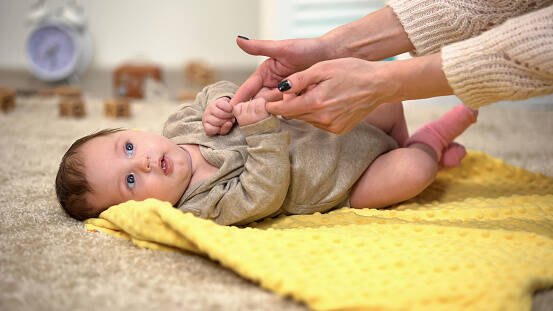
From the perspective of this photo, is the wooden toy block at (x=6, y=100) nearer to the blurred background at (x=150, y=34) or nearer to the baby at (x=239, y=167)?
the blurred background at (x=150, y=34)

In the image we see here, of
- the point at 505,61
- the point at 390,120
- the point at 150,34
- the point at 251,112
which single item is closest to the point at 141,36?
the point at 150,34

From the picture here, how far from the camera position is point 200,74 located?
296cm

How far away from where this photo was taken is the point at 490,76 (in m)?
0.77

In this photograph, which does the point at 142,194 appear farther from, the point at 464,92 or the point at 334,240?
the point at 464,92

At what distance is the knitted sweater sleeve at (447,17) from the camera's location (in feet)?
3.15

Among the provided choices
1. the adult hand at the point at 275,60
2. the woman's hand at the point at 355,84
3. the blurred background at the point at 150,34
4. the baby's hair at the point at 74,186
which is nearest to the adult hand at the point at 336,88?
the woman's hand at the point at 355,84

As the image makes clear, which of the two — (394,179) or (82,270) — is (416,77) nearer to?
(394,179)

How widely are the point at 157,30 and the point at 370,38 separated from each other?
2.69 metres

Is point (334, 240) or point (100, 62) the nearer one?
point (334, 240)

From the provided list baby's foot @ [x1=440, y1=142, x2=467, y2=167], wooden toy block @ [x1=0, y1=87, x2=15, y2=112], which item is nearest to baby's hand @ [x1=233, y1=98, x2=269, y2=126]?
baby's foot @ [x1=440, y1=142, x2=467, y2=167]

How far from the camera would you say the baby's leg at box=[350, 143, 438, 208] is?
963 millimetres

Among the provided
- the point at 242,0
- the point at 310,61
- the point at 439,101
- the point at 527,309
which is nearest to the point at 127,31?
the point at 242,0

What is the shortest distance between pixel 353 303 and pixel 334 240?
20 cm

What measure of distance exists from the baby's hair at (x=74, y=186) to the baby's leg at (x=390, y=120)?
0.59 m
